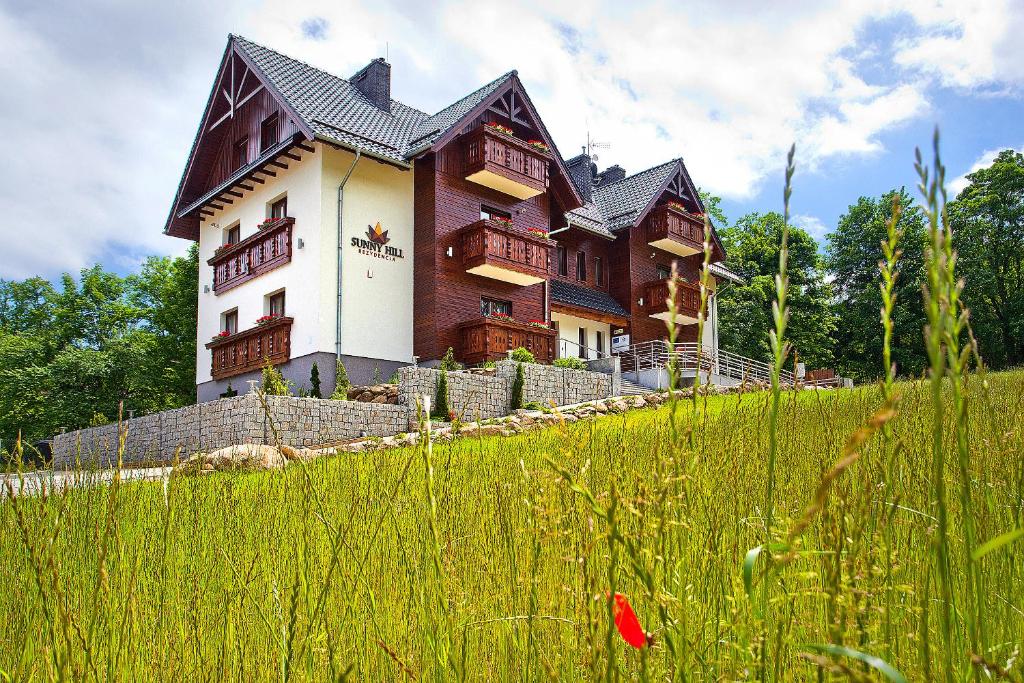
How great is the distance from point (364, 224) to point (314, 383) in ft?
14.5

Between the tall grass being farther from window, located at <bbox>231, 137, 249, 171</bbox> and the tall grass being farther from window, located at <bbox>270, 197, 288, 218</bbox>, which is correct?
window, located at <bbox>231, 137, 249, 171</bbox>

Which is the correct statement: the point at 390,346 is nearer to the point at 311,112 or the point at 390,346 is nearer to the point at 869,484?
the point at 311,112

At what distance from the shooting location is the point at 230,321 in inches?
967

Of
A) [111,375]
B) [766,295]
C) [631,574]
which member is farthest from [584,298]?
[631,574]

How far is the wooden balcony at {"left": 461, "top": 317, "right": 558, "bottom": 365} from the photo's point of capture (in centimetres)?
2131

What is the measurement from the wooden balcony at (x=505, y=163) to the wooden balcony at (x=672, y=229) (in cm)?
662

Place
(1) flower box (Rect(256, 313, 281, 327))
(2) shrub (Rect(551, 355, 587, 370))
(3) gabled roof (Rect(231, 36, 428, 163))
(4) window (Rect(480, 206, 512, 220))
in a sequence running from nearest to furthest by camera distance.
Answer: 1. (3) gabled roof (Rect(231, 36, 428, 163))
2. (1) flower box (Rect(256, 313, 281, 327))
3. (2) shrub (Rect(551, 355, 587, 370))
4. (4) window (Rect(480, 206, 512, 220))

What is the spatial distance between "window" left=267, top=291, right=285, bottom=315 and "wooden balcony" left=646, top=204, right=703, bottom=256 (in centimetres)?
1378

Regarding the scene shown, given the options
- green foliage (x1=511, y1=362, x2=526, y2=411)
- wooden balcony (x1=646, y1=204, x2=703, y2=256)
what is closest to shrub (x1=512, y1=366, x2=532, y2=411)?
green foliage (x1=511, y1=362, x2=526, y2=411)

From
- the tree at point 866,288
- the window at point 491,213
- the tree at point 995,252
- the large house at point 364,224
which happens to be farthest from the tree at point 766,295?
the window at point 491,213

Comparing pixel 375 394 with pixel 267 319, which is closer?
pixel 375 394

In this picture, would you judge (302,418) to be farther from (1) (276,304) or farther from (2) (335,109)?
(2) (335,109)

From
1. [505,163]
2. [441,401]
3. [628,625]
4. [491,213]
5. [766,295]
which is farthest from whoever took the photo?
[766,295]

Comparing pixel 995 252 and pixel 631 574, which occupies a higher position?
pixel 995 252
